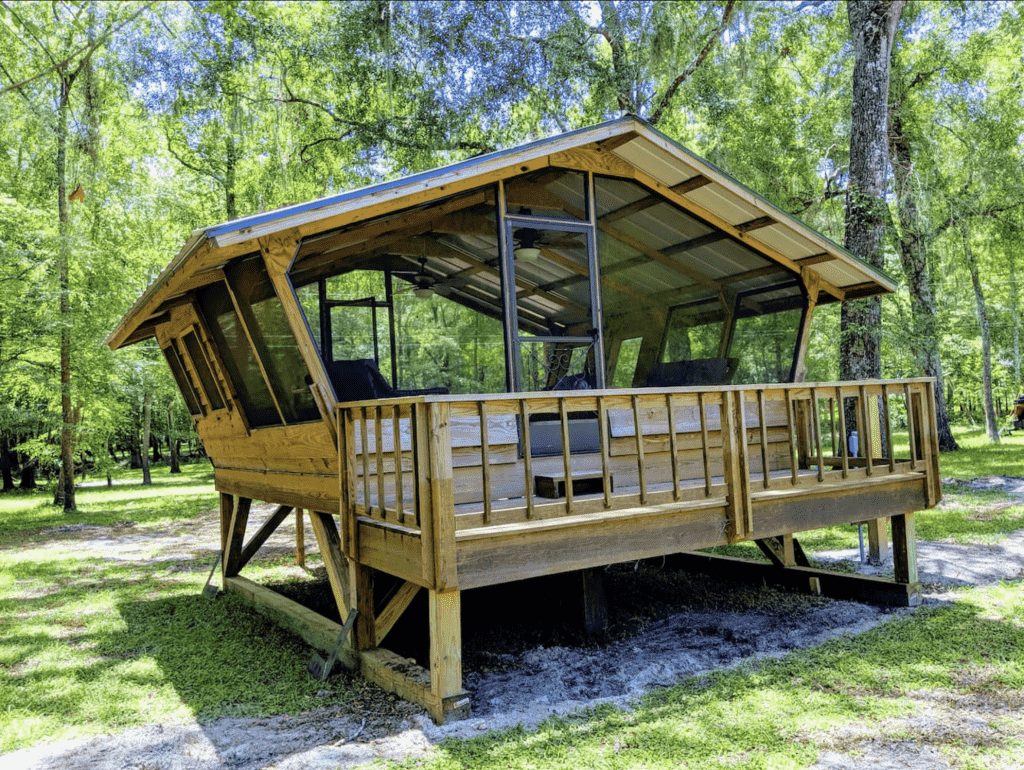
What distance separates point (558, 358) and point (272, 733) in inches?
146

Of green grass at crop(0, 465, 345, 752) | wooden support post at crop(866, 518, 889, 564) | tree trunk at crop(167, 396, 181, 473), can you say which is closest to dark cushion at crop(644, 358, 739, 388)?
wooden support post at crop(866, 518, 889, 564)

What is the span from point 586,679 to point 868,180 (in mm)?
8078

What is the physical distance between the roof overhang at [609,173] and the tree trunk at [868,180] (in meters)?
1.84

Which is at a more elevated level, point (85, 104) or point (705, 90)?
point (85, 104)

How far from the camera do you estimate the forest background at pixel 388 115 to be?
1499cm

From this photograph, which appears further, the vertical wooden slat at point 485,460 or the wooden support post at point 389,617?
the wooden support post at point 389,617

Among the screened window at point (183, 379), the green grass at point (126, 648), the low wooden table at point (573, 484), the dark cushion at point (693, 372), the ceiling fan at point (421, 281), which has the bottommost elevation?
the green grass at point (126, 648)

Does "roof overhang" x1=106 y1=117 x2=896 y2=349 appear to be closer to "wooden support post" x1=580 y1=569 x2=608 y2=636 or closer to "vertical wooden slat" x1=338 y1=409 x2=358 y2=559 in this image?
"vertical wooden slat" x1=338 y1=409 x2=358 y2=559

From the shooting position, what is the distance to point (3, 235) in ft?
44.8

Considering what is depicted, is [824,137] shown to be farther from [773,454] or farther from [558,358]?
[558,358]

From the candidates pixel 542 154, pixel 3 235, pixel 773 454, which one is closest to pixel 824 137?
pixel 773 454

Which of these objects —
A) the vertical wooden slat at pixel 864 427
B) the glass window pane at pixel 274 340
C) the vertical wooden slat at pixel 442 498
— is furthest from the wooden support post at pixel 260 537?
the vertical wooden slat at pixel 864 427

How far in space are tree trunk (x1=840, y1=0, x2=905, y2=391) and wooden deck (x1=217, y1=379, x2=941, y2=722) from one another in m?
2.60

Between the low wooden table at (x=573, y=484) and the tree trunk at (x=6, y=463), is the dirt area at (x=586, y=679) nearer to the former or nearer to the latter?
the low wooden table at (x=573, y=484)
